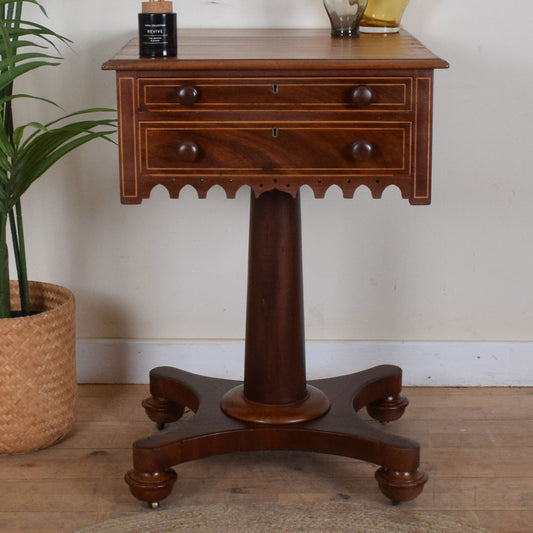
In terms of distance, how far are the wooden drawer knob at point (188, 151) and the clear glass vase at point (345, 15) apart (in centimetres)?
47

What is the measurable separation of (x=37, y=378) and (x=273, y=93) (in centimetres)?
77

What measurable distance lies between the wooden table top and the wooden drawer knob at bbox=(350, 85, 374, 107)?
1.3 inches

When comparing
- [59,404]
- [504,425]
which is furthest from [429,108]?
[59,404]

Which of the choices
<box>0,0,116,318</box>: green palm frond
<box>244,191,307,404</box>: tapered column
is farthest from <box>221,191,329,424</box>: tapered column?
<box>0,0,116,318</box>: green palm frond

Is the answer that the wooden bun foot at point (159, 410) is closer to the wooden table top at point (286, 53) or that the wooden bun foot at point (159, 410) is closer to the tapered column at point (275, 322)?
the tapered column at point (275, 322)

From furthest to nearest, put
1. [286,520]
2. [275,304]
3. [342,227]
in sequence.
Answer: [342,227] → [275,304] → [286,520]

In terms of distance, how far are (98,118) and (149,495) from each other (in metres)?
0.89

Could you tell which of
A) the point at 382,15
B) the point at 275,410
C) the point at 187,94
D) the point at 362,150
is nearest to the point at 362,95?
the point at 362,150

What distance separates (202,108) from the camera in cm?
154

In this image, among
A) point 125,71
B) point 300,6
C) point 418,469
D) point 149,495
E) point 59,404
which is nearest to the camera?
point 125,71

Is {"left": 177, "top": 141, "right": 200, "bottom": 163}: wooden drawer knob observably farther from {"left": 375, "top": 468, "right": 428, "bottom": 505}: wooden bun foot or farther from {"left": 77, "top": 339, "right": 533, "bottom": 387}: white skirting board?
{"left": 77, "top": 339, "right": 533, "bottom": 387}: white skirting board

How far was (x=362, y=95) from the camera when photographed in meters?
1.51

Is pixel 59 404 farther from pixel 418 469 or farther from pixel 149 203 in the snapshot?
pixel 418 469

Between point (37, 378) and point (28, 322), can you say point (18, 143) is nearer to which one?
point (28, 322)
